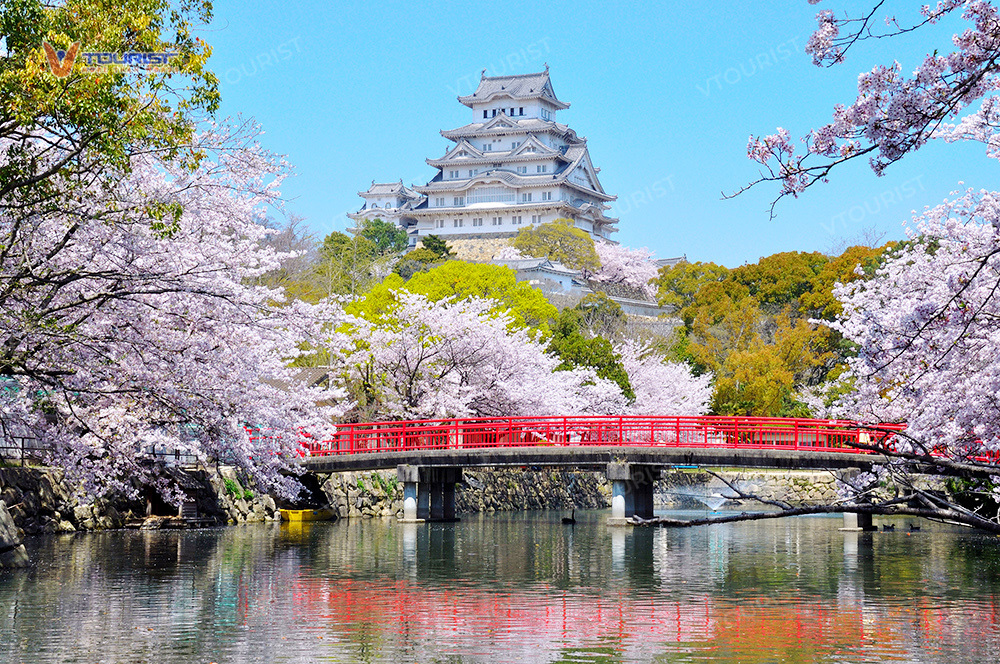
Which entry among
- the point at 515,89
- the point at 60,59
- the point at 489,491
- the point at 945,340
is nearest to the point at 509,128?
the point at 515,89

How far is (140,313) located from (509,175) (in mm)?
86544

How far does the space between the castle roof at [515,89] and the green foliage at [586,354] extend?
64836 mm

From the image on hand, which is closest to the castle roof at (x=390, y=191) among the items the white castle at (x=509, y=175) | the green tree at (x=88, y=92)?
the white castle at (x=509, y=175)

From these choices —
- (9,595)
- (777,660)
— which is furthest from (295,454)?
(777,660)

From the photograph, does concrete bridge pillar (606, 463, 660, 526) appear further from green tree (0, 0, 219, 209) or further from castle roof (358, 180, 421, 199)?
castle roof (358, 180, 421, 199)

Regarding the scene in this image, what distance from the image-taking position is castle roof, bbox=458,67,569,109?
364ft

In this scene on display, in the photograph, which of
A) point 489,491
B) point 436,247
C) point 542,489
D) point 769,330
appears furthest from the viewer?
point 436,247

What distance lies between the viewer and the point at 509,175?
339 feet

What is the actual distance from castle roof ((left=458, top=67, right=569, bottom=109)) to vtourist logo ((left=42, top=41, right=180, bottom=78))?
322ft

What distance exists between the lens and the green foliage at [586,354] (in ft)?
159

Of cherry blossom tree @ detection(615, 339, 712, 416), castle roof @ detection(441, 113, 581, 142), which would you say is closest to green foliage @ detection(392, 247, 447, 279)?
cherry blossom tree @ detection(615, 339, 712, 416)

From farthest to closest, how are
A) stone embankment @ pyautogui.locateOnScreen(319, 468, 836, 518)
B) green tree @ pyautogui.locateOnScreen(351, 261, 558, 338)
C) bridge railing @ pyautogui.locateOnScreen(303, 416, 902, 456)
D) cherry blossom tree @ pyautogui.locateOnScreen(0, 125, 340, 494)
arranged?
green tree @ pyautogui.locateOnScreen(351, 261, 558, 338), stone embankment @ pyautogui.locateOnScreen(319, 468, 836, 518), bridge railing @ pyautogui.locateOnScreen(303, 416, 902, 456), cherry blossom tree @ pyautogui.locateOnScreen(0, 125, 340, 494)

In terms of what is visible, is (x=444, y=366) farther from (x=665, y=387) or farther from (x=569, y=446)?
(x=665, y=387)

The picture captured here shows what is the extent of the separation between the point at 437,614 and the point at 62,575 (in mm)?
7357
